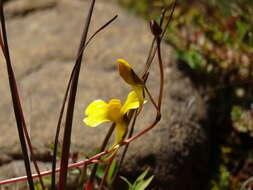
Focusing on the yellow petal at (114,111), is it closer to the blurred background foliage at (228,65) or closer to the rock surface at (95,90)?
the rock surface at (95,90)

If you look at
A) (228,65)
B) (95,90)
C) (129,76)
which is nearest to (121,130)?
(129,76)

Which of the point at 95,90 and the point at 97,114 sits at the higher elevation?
the point at 97,114

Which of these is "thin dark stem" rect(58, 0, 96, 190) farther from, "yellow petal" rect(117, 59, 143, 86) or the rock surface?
the rock surface

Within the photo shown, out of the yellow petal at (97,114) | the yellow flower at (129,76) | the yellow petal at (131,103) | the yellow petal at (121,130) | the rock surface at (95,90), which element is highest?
the yellow flower at (129,76)

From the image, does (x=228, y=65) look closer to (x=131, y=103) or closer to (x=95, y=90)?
(x=95, y=90)

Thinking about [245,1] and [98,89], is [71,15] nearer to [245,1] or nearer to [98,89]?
[98,89]

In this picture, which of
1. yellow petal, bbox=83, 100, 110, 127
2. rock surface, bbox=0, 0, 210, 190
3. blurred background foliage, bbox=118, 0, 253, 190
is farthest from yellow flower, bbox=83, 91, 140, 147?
blurred background foliage, bbox=118, 0, 253, 190

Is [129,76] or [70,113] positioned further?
[70,113]

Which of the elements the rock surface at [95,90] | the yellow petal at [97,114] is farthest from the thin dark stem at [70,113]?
the rock surface at [95,90]

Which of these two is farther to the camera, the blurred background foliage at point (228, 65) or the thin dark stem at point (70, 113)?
the blurred background foliage at point (228, 65)
